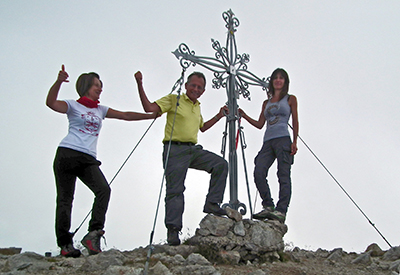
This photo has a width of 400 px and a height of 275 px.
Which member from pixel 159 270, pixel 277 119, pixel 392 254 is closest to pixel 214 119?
pixel 277 119

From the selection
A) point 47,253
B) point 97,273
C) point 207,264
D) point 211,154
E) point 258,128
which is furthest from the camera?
point 258,128

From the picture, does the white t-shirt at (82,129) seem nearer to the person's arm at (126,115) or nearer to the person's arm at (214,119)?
the person's arm at (126,115)

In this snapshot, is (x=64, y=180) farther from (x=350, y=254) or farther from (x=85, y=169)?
(x=350, y=254)

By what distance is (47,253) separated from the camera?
4.49 m

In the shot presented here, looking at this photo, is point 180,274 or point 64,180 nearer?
point 180,274

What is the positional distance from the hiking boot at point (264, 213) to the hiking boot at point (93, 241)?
2233 millimetres

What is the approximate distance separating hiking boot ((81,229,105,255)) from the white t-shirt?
0.88m

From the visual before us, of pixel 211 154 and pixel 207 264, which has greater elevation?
pixel 211 154

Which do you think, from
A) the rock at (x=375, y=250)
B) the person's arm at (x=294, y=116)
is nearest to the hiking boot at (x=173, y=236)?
the person's arm at (x=294, y=116)

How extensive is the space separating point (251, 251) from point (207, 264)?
2.86 ft

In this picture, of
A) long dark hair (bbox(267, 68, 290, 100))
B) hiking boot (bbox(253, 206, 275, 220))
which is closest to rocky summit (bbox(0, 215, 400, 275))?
hiking boot (bbox(253, 206, 275, 220))

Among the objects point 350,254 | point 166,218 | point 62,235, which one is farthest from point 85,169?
point 350,254

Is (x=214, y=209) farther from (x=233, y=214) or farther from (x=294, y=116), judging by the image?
(x=294, y=116)

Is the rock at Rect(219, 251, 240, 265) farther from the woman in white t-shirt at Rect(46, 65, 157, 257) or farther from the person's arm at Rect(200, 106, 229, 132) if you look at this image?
the person's arm at Rect(200, 106, 229, 132)
